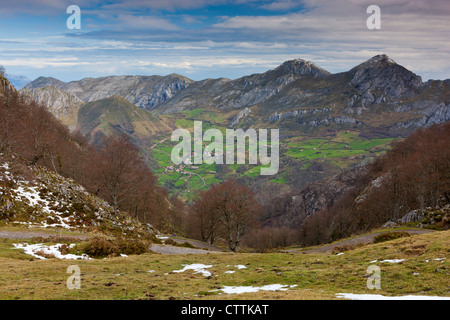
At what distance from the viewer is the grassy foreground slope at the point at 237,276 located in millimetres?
17562

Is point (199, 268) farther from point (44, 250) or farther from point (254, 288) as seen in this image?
point (44, 250)

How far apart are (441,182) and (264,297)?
216 ft

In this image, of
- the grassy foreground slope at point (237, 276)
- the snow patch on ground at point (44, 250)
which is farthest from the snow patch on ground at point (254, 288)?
the snow patch on ground at point (44, 250)

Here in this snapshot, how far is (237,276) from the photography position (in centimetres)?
2525

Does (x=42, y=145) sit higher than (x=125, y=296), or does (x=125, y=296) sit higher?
(x=42, y=145)

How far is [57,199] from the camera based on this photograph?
52531mm

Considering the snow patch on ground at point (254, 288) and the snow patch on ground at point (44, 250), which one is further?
the snow patch on ground at point (44, 250)

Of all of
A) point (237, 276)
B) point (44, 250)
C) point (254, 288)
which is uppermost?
point (254, 288)

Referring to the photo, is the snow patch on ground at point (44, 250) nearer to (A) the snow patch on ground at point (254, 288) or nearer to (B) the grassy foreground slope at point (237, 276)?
(B) the grassy foreground slope at point (237, 276)

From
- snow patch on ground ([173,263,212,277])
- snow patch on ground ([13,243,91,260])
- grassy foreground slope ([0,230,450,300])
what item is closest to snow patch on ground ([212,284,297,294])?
grassy foreground slope ([0,230,450,300])

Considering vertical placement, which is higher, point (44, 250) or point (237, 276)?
point (237, 276)

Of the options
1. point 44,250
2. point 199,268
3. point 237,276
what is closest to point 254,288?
point 237,276
